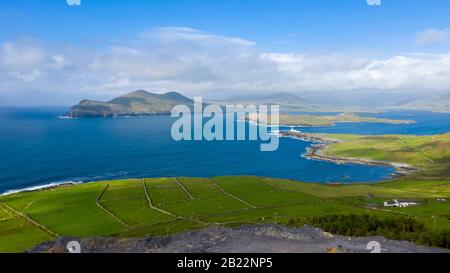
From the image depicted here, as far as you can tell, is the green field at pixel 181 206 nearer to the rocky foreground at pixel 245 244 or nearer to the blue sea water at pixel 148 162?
the rocky foreground at pixel 245 244

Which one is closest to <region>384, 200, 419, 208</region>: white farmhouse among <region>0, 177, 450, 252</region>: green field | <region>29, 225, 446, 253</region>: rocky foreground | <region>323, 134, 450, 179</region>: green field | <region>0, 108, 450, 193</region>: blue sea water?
<region>0, 177, 450, 252</region>: green field

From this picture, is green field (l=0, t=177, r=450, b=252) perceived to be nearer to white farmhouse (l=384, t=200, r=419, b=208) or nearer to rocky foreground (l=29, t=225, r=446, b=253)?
white farmhouse (l=384, t=200, r=419, b=208)

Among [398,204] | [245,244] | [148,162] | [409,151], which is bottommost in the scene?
[148,162]

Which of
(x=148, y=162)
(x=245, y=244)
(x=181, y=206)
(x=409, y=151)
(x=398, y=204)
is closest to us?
(x=245, y=244)

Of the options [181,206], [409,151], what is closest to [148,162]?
[181,206]

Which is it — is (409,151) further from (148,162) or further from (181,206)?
(181,206)

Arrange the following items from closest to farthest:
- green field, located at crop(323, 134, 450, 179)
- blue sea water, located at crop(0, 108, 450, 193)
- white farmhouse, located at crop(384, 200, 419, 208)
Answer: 1. white farmhouse, located at crop(384, 200, 419, 208)
2. blue sea water, located at crop(0, 108, 450, 193)
3. green field, located at crop(323, 134, 450, 179)
